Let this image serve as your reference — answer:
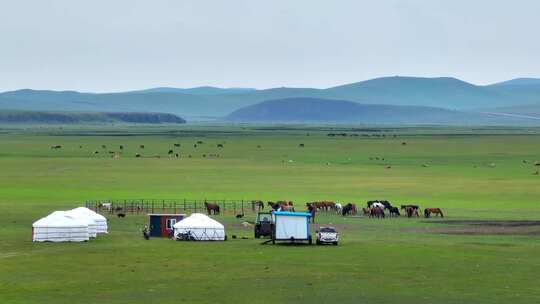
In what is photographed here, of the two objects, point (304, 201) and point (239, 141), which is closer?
point (304, 201)

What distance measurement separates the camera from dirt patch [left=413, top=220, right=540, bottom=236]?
6288 cm

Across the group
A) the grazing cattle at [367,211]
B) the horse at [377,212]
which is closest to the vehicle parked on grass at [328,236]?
the horse at [377,212]

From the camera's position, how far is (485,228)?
6494cm

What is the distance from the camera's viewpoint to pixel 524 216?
237 ft

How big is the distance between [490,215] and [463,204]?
27.9ft

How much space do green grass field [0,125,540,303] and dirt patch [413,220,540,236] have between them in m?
0.15

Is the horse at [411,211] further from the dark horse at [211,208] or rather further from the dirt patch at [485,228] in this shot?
the dark horse at [211,208]

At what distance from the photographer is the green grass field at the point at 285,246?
41.4 metres

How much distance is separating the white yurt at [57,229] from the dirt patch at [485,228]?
18636 millimetres

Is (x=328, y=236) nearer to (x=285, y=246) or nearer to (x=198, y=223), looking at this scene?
(x=285, y=246)

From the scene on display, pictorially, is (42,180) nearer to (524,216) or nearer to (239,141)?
(524,216)

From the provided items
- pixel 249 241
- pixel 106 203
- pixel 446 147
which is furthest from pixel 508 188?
pixel 446 147

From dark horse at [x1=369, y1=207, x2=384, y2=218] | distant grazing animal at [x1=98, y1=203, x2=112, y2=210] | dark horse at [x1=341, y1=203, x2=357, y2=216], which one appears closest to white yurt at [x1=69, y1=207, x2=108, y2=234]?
distant grazing animal at [x1=98, y1=203, x2=112, y2=210]

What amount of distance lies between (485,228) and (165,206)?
22.5 metres
